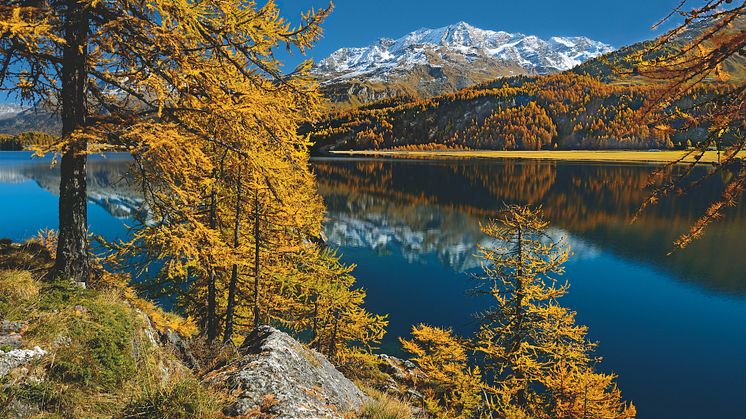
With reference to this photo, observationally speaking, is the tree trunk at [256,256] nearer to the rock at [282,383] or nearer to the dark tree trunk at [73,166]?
the dark tree trunk at [73,166]

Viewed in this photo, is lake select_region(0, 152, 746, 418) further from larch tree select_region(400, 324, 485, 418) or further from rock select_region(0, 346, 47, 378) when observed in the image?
larch tree select_region(400, 324, 485, 418)

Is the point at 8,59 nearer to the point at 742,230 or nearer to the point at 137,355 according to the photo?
the point at 137,355

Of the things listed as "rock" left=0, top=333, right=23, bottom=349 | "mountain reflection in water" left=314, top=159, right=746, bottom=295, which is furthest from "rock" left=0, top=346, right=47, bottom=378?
"mountain reflection in water" left=314, top=159, right=746, bottom=295

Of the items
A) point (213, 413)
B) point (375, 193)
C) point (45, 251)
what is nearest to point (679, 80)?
point (213, 413)

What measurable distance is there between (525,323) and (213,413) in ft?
44.4

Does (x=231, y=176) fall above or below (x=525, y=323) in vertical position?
above

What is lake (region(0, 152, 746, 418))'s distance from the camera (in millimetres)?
20094

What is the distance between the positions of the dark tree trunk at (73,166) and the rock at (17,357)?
2.55 meters

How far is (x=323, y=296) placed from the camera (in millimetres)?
17797

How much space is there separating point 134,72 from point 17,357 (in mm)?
4444

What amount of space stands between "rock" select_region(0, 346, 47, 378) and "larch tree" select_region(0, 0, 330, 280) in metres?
2.79

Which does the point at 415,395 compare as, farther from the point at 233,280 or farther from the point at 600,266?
the point at 600,266

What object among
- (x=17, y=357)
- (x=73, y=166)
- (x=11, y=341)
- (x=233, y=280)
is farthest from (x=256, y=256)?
(x=17, y=357)

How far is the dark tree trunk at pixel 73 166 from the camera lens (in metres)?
6.98
